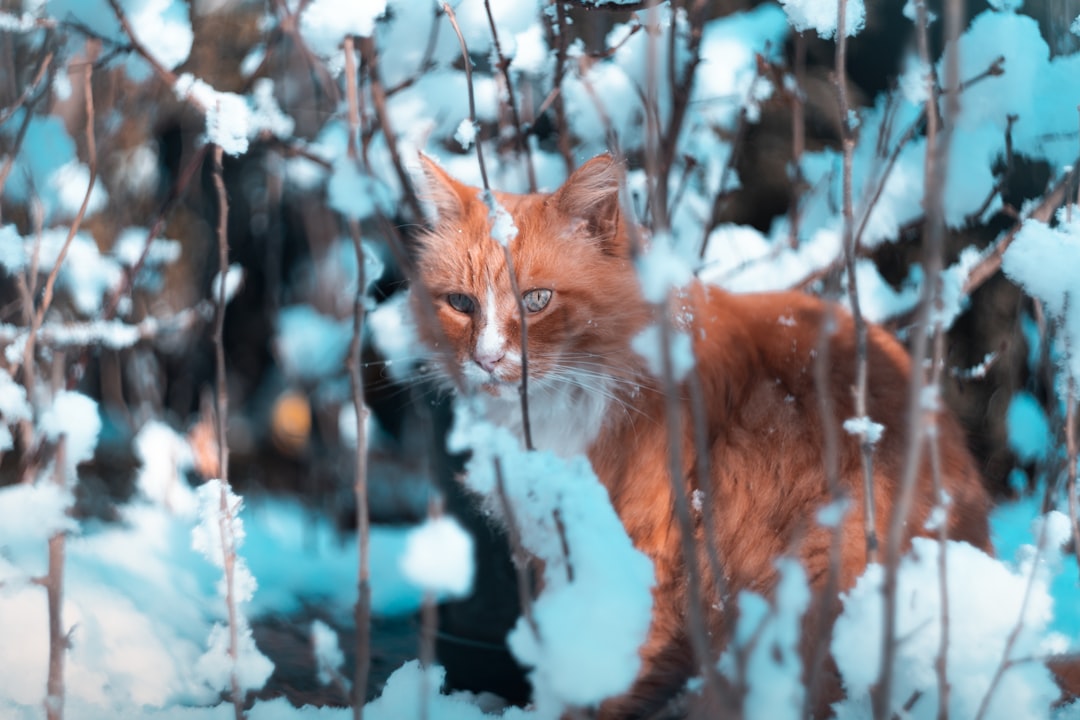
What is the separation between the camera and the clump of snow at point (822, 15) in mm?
976

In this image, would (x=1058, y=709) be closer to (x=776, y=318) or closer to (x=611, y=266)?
(x=776, y=318)

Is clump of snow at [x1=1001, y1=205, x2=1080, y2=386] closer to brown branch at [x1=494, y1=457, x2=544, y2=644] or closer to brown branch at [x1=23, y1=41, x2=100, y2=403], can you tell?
brown branch at [x1=494, y1=457, x2=544, y2=644]

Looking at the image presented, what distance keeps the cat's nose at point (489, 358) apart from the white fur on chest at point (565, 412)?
0.08 m

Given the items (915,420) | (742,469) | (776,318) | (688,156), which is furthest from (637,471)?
(915,420)

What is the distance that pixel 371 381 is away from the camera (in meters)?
1.54

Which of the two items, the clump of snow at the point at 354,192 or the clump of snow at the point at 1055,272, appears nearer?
the clump of snow at the point at 354,192

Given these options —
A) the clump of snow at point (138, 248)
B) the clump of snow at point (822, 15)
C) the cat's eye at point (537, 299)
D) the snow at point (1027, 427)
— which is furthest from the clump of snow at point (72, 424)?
the snow at point (1027, 427)

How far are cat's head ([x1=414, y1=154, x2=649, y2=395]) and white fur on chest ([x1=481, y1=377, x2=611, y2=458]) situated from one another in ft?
0.09

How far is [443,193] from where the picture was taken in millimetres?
1328

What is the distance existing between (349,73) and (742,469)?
808 mm

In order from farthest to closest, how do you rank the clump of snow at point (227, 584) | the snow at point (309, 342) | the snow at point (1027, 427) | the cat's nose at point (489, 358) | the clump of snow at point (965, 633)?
the snow at point (309, 342) < the cat's nose at point (489, 358) < the snow at point (1027, 427) < the clump of snow at point (227, 584) < the clump of snow at point (965, 633)

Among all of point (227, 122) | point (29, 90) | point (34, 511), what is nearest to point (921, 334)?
point (227, 122)

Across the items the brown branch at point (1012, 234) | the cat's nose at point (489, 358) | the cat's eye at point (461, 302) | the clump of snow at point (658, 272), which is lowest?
the cat's nose at point (489, 358)

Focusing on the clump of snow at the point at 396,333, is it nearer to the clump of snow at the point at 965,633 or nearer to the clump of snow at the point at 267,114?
the clump of snow at the point at 267,114
